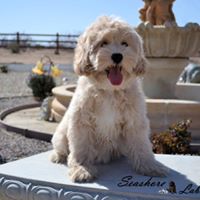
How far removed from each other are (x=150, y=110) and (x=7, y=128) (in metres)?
2.74

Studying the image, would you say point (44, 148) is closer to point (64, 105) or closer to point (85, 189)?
point (64, 105)

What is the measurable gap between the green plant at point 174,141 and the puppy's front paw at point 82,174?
273 centimetres

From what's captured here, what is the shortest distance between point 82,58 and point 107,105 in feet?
1.19

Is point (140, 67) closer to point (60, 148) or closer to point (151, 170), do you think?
point (151, 170)

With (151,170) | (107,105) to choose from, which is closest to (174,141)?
(151,170)

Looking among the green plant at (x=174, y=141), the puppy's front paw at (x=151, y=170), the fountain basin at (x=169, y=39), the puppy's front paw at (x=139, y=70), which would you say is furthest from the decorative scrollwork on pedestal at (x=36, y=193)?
the fountain basin at (x=169, y=39)

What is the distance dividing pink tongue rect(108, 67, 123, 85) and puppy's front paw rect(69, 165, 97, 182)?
61 centimetres

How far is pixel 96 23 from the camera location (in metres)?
3.23

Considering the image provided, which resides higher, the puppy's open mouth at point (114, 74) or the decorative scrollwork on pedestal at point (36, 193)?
the puppy's open mouth at point (114, 74)

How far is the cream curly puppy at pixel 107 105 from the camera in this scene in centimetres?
315

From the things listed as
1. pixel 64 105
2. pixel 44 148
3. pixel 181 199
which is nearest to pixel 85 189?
pixel 181 199

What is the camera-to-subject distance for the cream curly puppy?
3.15 meters

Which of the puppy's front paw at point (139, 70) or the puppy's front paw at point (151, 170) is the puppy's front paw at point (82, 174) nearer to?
the puppy's front paw at point (151, 170)

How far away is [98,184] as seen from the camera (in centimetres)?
320
